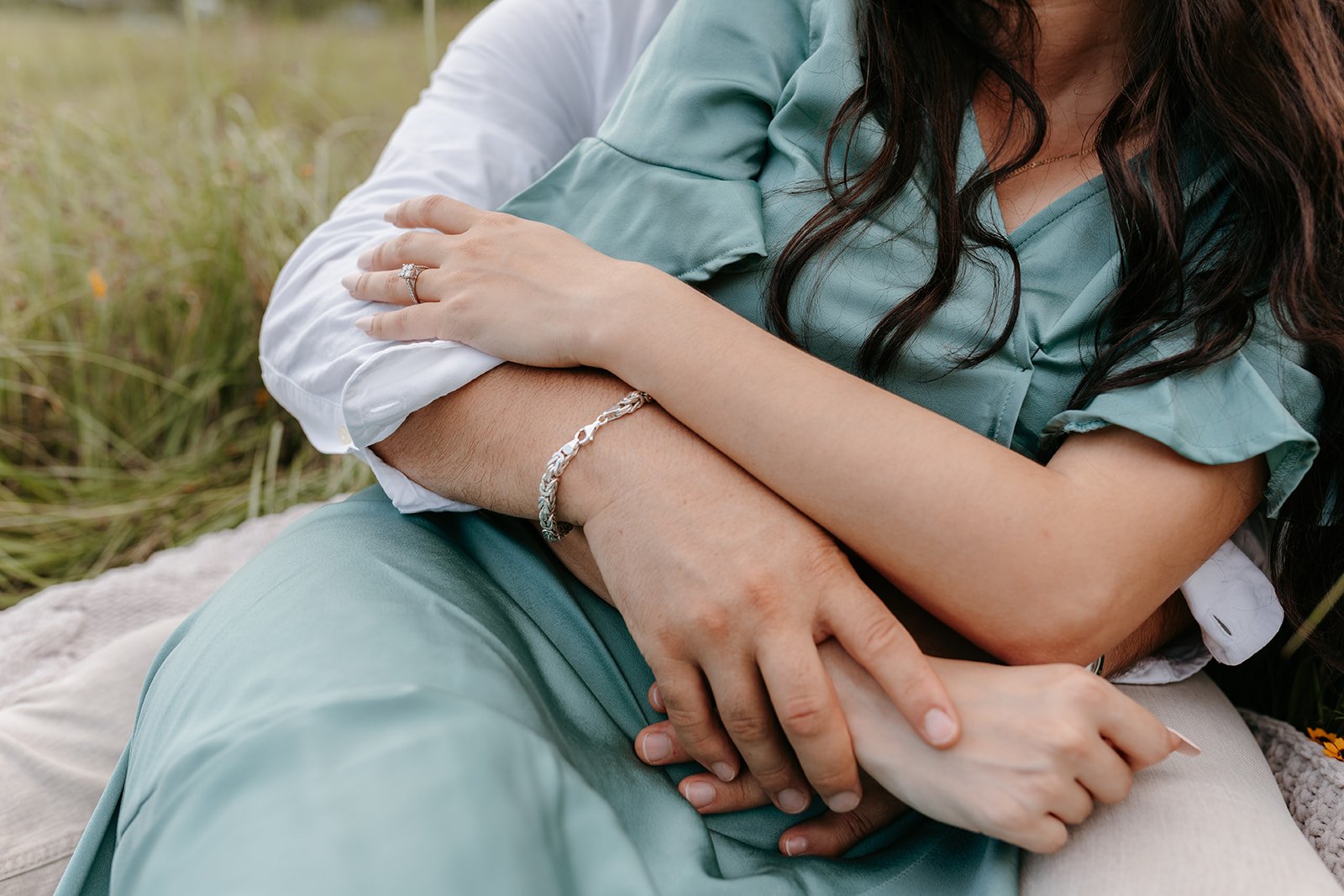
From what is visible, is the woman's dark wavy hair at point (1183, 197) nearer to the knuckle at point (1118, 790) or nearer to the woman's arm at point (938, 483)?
the woman's arm at point (938, 483)

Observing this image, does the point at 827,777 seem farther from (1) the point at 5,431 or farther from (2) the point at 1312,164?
(1) the point at 5,431

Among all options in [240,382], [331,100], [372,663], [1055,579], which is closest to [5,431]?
[240,382]

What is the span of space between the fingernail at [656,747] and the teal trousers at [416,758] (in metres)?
0.02

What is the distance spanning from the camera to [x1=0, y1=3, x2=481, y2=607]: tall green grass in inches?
90.8

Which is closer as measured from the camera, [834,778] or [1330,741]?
[834,778]

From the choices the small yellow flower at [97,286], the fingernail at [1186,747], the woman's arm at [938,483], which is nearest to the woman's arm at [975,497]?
the woman's arm at [938,483]

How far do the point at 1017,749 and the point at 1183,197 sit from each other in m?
0.69

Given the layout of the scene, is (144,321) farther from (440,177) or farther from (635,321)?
(635,321)

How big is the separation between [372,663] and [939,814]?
54 centimetres

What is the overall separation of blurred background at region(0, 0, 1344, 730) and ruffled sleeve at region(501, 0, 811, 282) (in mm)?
951

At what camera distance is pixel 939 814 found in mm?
935

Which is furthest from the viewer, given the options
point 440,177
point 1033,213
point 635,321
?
point 440,177

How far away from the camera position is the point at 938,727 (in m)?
0.91

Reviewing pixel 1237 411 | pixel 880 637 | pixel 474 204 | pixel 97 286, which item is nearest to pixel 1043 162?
pixel 1237 411
